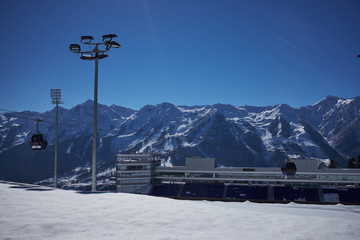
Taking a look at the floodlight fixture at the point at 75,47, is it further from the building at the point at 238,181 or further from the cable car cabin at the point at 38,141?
the building at the point at 238,181

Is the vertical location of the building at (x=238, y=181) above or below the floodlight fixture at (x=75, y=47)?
below

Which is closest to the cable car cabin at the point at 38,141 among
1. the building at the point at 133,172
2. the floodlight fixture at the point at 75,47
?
the floodlight fixture at the point at 75,47

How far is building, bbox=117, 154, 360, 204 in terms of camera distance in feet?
317

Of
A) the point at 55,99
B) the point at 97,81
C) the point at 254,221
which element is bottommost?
the point at 254,221

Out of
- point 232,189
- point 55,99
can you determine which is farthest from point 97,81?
point 232,189

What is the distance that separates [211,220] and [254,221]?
1324 millimetres

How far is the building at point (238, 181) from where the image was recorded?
9650 centimetres

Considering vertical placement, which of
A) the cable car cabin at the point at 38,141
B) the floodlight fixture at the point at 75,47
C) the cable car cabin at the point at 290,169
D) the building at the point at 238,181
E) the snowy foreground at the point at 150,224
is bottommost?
the building at the point at 238,181

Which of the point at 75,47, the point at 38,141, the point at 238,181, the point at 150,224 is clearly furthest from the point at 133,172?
the point at 150,224

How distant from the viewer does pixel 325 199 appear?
92000 millimetres

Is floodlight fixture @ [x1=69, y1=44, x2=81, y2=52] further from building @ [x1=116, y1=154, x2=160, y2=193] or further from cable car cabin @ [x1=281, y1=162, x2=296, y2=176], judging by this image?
building @ [x1=116, y1=154, x2=160, y2=193]

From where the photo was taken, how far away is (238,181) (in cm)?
11506

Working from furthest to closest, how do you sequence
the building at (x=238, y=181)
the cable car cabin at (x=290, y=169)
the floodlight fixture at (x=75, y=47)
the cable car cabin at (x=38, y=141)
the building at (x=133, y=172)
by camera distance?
the building at (x=133, y=172) < the building at (x=238, y=181) < the cable car cabin at (x=290, y=169) < the cable car cabin at (x=38, y=141) < the floodlight fixture at (x=75, y=47)

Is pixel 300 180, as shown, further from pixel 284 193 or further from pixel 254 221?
pixel 254 221
